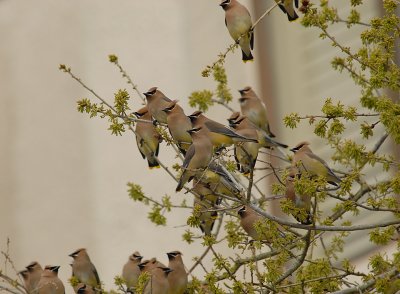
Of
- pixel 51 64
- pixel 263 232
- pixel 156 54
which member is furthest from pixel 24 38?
pixel 263 232

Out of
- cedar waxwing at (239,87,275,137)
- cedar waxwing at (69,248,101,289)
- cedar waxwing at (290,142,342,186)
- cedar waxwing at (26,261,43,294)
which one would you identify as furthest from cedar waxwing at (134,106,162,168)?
cedar waxwing at (26,261,43,294)

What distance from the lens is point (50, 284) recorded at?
6547mm

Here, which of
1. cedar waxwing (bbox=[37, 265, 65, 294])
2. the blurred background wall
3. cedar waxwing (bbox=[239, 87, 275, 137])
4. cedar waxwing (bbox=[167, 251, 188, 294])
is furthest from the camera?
the blurred background wall

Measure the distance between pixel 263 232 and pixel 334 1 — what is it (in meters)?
5.24

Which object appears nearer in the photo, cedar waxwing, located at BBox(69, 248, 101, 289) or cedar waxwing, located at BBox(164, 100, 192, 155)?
cedar waxwing, located at BBox(164, 100, 192, 155)

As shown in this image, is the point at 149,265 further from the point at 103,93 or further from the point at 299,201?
the point at 103,93

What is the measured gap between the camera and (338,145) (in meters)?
6.21

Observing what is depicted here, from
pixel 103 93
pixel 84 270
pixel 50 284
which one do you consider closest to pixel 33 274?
pixel 84 270

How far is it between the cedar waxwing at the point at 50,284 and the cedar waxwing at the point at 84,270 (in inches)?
6.0

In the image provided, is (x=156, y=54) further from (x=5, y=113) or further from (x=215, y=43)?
(x=5, y=113)

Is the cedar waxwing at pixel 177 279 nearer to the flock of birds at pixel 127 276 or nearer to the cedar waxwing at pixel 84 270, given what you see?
the flock of birds at pixel 127 276

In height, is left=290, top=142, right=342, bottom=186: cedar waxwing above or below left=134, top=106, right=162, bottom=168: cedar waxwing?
below

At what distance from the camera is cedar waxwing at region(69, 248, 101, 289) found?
265 inches

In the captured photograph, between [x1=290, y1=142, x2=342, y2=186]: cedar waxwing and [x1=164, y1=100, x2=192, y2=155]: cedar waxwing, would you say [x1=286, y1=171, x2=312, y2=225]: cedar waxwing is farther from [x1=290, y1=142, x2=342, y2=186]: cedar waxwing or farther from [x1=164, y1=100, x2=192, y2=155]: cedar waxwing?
[x1=164, y1=100, x2=192, y2=155]: cedar waxwing
